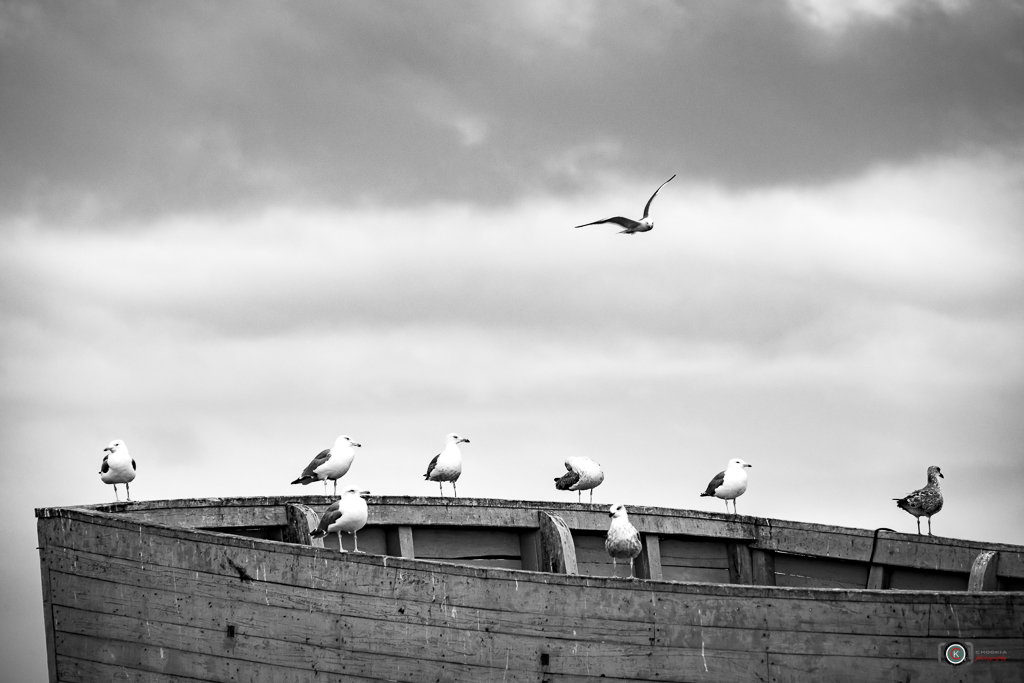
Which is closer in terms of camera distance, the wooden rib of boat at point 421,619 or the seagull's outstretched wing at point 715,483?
the wooden rib of boat at point 421,619

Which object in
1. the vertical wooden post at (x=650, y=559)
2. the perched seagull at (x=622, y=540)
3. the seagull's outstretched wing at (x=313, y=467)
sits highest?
the seagull's outstretched wing at (x=313, y=467)

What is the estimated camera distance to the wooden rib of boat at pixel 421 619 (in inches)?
450

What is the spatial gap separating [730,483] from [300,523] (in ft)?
22.7

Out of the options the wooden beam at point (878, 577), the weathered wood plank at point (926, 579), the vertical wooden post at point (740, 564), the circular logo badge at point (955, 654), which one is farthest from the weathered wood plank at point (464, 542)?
the circular logo badge at point (955, 654)

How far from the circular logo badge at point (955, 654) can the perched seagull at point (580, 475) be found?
6445mm

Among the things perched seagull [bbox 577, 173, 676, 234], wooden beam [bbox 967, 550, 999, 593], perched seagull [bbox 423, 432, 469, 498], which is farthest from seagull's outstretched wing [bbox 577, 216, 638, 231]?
wooden beam [bbox 967, 550, 999, 593]

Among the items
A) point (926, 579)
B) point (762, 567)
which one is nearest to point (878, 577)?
point (926, 579)

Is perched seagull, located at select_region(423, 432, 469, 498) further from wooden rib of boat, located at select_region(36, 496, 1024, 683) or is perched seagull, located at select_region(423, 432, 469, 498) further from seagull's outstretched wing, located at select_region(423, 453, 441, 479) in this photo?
wooden rib of boat, located at select_region(36, 496, 1024, 683)

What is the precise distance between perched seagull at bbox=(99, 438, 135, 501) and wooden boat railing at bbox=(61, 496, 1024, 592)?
2.12m

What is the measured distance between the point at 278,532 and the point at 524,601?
11.4 feet

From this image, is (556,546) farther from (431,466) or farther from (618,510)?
(431,466)

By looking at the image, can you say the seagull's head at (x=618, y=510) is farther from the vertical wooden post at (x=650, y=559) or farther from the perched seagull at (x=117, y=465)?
the perched seagull at (x=117, y=465)

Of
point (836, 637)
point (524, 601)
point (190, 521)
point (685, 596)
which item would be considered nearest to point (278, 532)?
point (190, 521)

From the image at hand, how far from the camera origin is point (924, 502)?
651 inches
